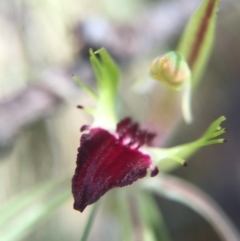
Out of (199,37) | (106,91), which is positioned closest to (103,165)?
(106,91)

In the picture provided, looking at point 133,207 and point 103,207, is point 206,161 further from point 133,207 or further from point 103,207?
point 133,207

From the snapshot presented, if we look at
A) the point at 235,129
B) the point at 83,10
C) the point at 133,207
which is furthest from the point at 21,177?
the point at 235,129

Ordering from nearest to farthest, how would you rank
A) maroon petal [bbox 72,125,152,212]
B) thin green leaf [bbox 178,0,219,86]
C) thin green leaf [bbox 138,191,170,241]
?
1. maroon petal [bbox 72,125,152,212]
2. thin green leaf [bbox 178,0,219,86]
3. thin green leaf [bbox 138,191,170,241]

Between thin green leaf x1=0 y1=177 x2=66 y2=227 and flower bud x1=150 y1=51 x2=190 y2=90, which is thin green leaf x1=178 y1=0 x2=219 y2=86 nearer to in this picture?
flower bud x1=150 y1=51 x2=190 y2=90

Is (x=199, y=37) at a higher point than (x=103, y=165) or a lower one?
higher

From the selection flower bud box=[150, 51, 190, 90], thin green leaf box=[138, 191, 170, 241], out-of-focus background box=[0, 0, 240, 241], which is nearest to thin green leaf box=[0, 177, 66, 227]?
out-of-focus background box=[0, 0, 240, 241]

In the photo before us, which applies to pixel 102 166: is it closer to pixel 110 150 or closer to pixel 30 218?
pixel 110 150
